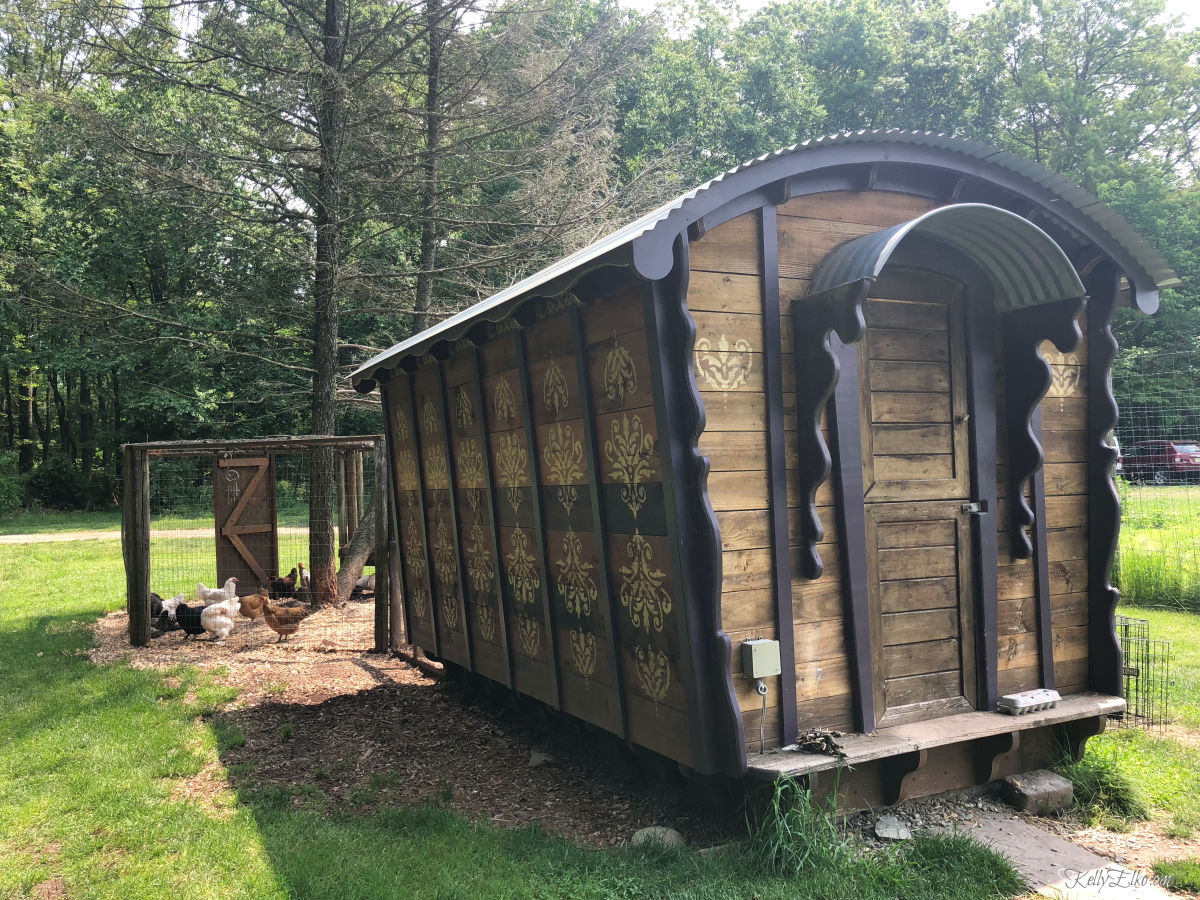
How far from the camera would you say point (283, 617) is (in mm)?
9758

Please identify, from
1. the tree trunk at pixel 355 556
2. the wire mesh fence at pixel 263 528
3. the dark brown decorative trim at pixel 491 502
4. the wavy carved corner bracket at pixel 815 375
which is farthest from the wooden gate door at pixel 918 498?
the tree trunk at pixel 355 556

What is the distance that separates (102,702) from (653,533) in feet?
Result: 18.7

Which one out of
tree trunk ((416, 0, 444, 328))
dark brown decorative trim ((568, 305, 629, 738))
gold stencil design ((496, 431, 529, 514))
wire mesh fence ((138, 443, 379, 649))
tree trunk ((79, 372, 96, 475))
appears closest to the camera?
dark brown decorative trim ((568, 305, 629, 738))

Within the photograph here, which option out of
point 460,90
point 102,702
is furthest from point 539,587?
point 460,90

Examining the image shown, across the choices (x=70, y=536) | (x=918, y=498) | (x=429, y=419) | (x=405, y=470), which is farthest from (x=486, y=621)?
(x=70, y=536)

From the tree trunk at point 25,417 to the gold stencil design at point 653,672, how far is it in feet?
108

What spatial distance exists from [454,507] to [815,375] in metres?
3.26

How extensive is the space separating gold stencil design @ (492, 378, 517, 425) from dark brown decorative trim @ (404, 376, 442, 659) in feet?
5.59

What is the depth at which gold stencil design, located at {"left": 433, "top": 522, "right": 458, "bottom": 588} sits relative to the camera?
6831mm

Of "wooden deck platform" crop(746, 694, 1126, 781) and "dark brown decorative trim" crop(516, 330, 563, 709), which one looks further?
"dark brown decorative trim" crop(516, 330, 563, 709)

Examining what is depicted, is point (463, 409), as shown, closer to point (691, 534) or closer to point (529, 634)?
point (529, 634)

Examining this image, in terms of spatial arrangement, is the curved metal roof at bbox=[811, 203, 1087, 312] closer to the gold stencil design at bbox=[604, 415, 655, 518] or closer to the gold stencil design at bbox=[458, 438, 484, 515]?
the gold stencil design at bbox=[604, 415, 655, 518]

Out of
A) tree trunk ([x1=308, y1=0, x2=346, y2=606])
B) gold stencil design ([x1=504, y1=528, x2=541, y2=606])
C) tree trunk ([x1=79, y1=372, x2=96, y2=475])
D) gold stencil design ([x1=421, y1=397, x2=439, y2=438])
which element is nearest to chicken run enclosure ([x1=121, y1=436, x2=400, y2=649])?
tree trunk ([x1=308, y1=0, x2=346, y2=606])

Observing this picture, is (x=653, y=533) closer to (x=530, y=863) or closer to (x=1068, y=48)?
(x=530, y=863)
